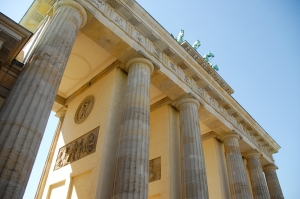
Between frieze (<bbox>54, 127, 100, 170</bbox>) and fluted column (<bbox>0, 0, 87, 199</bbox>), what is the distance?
182 inches

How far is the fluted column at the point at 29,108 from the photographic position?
17.0 feet

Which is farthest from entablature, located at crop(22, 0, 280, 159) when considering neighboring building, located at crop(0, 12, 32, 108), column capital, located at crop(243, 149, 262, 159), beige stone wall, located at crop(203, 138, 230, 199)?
neighboring building, located at crop(0, 12, 32, 108)

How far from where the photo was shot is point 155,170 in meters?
13.2

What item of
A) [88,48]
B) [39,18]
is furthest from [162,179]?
[39,18]

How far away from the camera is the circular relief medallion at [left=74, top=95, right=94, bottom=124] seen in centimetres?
1293

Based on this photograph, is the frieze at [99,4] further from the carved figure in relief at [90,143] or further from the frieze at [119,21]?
the carved figure in relief at [90,143]

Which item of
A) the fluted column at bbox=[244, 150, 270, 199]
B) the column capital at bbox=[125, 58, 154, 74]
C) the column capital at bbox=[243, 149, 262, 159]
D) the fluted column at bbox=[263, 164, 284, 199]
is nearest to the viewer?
the column capital at bbox=[125, 58, 154, 74]

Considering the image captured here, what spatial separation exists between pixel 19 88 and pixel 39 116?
3.09 feet

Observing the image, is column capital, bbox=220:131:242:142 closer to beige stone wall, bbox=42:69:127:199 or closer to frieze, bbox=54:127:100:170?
beige stone wall, bbox=42:69:127:199

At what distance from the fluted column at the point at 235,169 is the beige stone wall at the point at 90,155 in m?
9.27

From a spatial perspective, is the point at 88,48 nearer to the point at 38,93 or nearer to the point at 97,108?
the point at 97,108

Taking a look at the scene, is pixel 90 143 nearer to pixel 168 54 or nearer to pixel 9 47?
pixel 9 47

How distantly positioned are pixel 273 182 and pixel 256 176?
4.15m

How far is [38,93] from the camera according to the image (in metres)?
6.45
